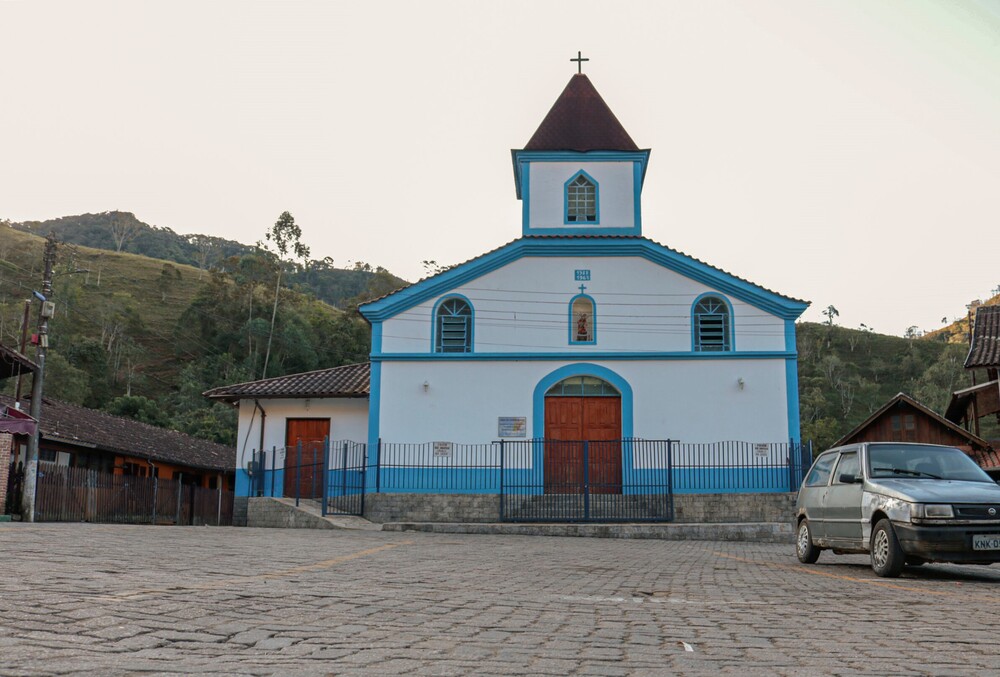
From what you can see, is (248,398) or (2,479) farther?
(248,398)

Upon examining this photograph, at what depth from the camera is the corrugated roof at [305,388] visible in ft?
85.4

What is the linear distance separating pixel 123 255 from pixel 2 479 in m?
96.2

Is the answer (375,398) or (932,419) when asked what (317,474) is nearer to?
(375,398)

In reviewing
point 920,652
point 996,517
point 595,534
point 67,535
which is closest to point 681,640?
point 920,652

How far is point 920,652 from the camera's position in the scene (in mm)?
5301

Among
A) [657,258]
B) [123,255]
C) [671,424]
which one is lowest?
[671,424]

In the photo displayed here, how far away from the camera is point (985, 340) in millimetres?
26562

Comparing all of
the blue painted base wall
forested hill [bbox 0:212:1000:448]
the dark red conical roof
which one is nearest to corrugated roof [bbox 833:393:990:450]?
the blue painted base wall

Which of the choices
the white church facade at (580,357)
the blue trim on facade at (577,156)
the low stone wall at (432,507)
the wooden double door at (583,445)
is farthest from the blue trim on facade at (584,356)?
the blue trim on facade at (577,156)

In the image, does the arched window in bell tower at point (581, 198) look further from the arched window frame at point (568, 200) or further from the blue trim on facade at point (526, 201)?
the blue trim on facade at point (526, 201)

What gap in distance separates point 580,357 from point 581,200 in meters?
5.16

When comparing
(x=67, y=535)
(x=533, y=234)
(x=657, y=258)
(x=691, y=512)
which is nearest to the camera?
(x=67, y=535)

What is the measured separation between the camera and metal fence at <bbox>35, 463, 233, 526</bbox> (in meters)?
23.6

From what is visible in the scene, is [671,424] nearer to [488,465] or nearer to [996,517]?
[488,465]
